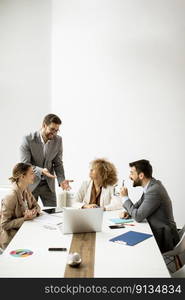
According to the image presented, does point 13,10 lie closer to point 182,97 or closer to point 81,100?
point 81,100

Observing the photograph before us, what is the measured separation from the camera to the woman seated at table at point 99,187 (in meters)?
3.45

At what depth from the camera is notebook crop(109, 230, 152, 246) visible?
2320 mm

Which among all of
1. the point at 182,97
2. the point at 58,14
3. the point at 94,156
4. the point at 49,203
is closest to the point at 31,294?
the point at 49,203

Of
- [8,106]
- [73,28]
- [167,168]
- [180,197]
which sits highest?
[73,28]

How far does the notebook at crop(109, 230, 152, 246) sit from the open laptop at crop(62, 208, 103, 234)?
19cm

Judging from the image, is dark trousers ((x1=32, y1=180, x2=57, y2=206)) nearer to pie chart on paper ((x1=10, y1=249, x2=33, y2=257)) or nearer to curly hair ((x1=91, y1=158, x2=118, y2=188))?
curly hair ((x1=91, y1=158, x2=118, y2=188))

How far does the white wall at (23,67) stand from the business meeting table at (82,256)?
246 cm

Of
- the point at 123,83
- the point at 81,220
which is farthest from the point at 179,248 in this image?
the point at 123,83

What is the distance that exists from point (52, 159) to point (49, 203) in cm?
48

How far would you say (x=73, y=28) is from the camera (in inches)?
191

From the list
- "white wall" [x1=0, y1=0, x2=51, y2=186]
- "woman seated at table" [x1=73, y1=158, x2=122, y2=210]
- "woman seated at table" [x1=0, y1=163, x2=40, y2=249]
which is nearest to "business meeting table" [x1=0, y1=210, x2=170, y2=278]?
A: "woman seated at table" [x1=0, y1=163, x2=40, y2=249]

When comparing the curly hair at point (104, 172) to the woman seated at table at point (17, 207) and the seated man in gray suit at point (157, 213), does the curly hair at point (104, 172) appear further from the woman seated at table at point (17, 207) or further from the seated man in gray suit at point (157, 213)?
the woman seated at table at point (17, 207)

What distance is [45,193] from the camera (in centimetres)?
391

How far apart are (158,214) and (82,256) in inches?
43.8
